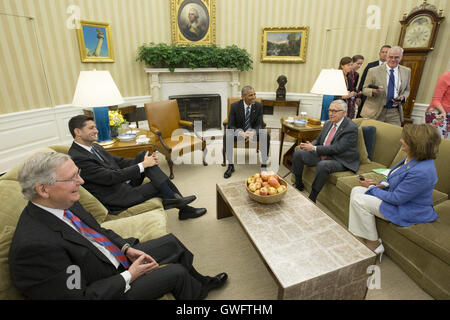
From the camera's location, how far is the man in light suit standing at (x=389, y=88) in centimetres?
365

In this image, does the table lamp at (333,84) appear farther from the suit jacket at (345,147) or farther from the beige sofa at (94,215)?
the beige sofa at (94,215)

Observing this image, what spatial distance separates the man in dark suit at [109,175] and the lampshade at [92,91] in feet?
1.89

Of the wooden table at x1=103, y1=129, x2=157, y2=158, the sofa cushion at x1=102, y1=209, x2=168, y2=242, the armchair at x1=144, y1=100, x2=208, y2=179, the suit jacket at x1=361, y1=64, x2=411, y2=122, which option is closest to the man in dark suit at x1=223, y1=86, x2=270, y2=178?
the armchair at x1=144, y1=100, x2=208, y2=179

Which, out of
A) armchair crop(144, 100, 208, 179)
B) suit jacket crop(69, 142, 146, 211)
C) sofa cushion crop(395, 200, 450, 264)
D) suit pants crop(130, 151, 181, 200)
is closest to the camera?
sofa cushion crop(395, 200, 450, 264)

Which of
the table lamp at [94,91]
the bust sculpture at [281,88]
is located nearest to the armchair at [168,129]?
the table lamp at [94,91]

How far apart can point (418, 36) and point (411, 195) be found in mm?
4222

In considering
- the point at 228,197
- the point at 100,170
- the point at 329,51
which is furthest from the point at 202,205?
the point at 329,51

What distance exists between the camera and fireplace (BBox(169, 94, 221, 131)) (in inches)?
225

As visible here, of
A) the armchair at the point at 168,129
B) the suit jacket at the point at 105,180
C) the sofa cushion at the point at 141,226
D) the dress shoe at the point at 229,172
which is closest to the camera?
the sofa cushion at the point at 141,226

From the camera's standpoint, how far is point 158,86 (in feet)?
17.4

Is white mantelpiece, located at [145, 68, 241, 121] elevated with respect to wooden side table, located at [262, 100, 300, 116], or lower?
elevated

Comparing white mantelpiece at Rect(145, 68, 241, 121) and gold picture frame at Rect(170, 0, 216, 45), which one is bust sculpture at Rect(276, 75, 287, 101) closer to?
white mantelpiece at Rect(145, 68, 241, 121)

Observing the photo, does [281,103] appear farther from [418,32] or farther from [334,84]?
[418,32]

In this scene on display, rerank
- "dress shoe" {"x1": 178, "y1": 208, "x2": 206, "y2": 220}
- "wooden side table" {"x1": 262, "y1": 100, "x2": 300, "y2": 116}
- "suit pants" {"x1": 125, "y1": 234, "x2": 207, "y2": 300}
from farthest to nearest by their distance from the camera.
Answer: "wooden side table" {"x1": 262, "y1": 100, "x2": 300, "y2": 116}, "dress shoe" {"x1": 178, "y1": 208, "x2": 206, "y2": 220}, "suit pants" {"x1": 125, "y1": 234, "x2": 207, "y2": 300}
